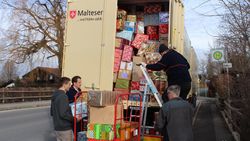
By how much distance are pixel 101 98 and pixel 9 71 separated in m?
45.6

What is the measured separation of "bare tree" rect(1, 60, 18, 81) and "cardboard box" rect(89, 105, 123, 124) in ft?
121

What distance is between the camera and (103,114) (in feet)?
23.3

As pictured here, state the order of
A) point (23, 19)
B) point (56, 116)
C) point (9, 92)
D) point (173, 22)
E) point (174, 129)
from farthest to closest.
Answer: point (23, 19)
point (9, 92)
point (173, 22)
point (56, 116)
point (174, 129)

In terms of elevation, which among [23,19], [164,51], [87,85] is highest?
[23,19]

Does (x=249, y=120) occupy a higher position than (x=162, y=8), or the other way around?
(x=162, y=8)

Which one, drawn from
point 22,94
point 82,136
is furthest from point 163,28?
point 22,94

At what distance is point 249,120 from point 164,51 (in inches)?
116

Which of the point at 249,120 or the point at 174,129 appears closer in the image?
the point at 174,129

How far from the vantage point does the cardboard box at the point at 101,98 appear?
23.1 ft

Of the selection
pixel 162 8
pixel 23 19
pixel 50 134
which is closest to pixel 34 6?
pixel 23 19

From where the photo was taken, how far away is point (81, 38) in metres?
9.52

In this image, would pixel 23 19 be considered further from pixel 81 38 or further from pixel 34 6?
pixel 81 38

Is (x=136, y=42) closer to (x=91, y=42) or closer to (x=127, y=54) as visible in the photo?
(x=127, y=54)

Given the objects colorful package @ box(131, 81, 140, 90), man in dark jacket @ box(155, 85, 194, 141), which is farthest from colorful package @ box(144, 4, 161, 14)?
man in dark jacket @ box(155, 85, 194, 141)
